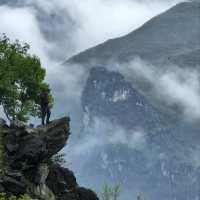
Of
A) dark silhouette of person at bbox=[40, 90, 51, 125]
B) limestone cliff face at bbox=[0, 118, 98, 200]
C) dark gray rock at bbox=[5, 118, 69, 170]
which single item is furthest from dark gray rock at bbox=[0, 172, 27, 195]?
dark silhouette of person at bbox=[40, 90, 51, 125]

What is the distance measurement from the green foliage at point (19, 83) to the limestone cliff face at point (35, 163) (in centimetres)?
556

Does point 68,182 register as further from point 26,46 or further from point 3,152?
point 26,46

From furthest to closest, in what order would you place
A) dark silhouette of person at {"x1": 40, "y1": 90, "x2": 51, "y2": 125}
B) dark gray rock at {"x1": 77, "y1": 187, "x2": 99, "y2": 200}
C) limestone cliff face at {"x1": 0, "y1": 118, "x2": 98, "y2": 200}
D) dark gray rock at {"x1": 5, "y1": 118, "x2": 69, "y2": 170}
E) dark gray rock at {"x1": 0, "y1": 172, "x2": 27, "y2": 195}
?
dark silhouette of person at {"x1": 40, "y1": 90, "x2": 51, "y2": 125} → dark gray rock at {"x1": 77, "y1": 187, "x2": 99, "y2": 200} → dark gray rock at {"x1": 5, "y1": 118, "x2": 69, "y2": 170} → limestone cliff face at {"x1": 0, "y1": 118, "x2": 98, "y2": 200} → dark gray rock at {"x1": 0, "y1": 172, "x2": 27, "y2": 195}

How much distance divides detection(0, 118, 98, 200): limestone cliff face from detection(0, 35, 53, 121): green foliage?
18.3 ft

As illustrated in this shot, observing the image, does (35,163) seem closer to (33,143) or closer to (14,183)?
(33,143)

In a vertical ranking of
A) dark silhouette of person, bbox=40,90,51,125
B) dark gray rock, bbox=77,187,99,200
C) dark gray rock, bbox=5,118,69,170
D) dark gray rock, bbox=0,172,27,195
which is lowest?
dark gray rock, bbox=0,172,27,195

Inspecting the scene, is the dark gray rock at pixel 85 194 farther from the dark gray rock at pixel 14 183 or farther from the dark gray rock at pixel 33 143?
the dark gray rock at pixel 14 183

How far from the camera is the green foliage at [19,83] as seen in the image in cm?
11262

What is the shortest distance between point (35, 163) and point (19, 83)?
19.4 metres

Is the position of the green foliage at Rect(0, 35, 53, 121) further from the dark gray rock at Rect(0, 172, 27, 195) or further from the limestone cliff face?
the dark gray rock at Rect(0, 172, 27, 195)

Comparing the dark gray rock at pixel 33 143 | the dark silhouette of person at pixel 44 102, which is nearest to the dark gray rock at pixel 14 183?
the dark gray rock at pixel 33 143

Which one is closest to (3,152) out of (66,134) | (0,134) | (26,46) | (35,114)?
(0,134)

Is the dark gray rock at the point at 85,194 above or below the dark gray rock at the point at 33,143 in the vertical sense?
below

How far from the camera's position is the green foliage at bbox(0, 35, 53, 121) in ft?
370
